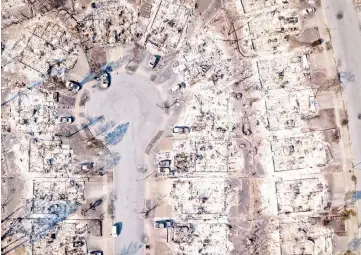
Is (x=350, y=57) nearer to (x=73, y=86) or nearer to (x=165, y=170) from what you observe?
(x=165, y=170)

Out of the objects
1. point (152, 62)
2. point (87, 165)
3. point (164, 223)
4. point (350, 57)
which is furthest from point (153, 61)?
point (350, 57)

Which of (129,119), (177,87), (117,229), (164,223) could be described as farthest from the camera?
(129,119)

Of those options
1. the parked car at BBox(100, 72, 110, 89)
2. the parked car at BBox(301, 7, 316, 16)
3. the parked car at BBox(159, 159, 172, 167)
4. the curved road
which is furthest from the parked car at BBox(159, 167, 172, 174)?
the parked car at BBox(301, 7, 316, 16)

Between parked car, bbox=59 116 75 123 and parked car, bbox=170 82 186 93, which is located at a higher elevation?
parked car, bbox=170 82 186 93

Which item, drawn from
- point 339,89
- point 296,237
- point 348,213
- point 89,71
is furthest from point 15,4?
point 348,213

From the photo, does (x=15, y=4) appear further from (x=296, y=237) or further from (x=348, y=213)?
(x=348, y=213)

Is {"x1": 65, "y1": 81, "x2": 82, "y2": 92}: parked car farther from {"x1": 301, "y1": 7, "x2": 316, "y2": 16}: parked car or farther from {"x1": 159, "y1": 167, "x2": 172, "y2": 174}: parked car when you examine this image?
{"x1": 301, "y1": 7, "x2": 316, "y2": 16}: parked car

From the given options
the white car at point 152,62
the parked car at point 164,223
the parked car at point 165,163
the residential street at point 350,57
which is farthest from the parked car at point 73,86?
the residential street at point 350,57
